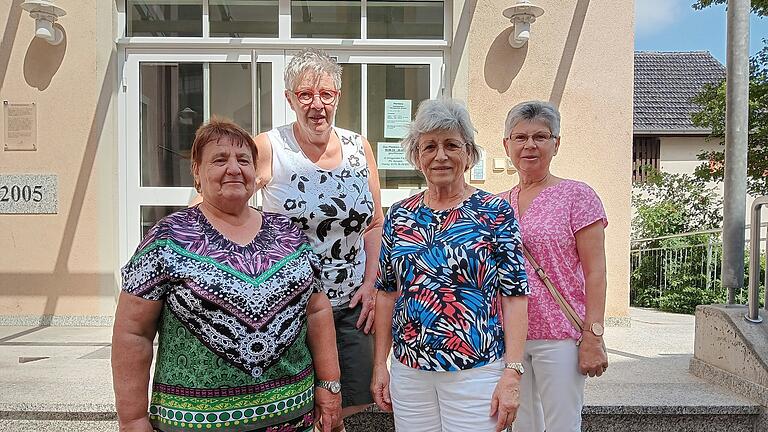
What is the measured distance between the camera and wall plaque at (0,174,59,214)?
497 centimetres

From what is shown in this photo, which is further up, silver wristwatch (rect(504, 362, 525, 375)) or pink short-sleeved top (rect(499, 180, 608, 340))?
pink short-sleeved top (rect(499, 180, 608, 340))

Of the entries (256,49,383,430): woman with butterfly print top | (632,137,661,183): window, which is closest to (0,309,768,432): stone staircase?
(256,49,383,430): woman with butterfly print top

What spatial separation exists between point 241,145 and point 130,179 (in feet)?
12.1

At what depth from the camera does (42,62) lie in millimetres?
4965

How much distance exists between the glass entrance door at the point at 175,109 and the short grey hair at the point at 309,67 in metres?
3.03

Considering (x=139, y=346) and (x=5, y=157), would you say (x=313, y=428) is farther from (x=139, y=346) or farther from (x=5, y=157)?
(x=5, y=157)

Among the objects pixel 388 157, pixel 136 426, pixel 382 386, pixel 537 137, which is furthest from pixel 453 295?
pixel 388 157

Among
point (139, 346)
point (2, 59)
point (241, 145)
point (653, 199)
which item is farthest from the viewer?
point (653, 199)

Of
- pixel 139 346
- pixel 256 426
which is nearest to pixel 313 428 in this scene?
pixel 256 426

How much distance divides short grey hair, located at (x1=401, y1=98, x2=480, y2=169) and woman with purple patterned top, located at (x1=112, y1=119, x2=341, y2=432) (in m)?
0.53

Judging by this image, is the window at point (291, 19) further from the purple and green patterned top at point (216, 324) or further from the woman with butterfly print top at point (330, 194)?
the purple and green patterned top at point (216, 324)

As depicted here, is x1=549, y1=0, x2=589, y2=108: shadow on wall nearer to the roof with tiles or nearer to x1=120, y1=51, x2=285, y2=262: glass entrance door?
x1=120, y1=51, x2=285, y2=262: glass entrance door

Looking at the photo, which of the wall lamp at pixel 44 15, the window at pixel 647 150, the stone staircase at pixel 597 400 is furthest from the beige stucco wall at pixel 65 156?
the window at pixel 647 150

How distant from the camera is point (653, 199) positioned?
1147 centimetres
